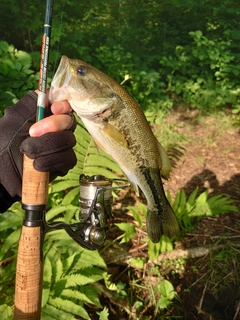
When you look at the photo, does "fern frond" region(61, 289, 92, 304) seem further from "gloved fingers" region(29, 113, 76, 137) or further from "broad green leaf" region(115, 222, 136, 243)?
"gloved fingers" region(29, 113, 76, 137)

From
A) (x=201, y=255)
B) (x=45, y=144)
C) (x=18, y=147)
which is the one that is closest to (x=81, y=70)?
(x=45, y=144)

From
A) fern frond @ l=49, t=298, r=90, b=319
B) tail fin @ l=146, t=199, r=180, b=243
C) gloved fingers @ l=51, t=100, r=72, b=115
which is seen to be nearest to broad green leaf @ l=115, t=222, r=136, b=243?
fern frond @ l=49, t=298, r=90, b=319

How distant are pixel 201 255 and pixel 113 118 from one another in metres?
2.53

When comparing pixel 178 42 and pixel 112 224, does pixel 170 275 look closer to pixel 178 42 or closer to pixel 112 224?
pixel 112 224

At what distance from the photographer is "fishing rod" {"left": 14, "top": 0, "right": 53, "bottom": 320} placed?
1.61 m

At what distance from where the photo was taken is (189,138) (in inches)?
231

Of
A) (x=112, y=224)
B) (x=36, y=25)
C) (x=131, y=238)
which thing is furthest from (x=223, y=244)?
(x=36, y=25)

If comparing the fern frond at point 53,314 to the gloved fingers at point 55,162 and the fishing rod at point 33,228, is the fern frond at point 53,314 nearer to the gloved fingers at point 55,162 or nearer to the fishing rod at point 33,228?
the fishing rod at point 33,228

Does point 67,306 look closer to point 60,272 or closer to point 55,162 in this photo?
point 60,272

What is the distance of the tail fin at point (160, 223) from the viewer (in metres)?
2.09

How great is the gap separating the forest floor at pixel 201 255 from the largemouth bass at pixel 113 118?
1794 mm

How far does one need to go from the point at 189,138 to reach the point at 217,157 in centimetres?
67

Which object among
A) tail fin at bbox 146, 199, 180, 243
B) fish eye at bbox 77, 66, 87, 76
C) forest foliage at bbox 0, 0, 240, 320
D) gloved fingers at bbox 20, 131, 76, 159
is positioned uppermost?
forest foliage at bbox 0, 0, 240, 320

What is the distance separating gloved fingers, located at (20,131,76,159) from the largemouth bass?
151 mm
